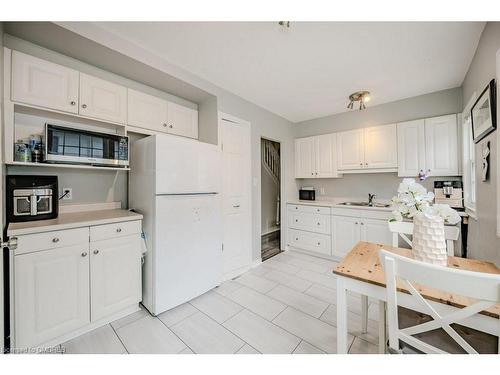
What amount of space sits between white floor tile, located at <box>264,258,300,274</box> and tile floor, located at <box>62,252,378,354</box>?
380 mm

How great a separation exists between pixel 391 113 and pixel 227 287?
3.39m

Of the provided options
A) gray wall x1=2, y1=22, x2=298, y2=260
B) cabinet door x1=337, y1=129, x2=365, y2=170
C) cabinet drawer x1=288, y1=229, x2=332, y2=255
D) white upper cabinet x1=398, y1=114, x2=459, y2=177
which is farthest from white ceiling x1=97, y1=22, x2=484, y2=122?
cabinet drawer x1=288, y1=229, x2=332, y2=255

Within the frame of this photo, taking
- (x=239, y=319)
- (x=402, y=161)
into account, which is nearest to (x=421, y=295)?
(x=239, y=319)

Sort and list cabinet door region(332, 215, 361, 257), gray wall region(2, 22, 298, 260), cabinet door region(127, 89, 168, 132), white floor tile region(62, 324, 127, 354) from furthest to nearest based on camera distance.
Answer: cabinet door region(332, 215, 361, 257) → cabinet door region(127, 89, 168, 132) → gray wall region(2, 22, 298, 260) → white floor tile region(62, 324, 127, 354)

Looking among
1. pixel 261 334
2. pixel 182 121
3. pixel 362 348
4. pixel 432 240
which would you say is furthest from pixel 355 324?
pixel 182 121

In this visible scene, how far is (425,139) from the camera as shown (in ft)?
8.67

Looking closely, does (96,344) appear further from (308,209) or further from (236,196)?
(308,209)

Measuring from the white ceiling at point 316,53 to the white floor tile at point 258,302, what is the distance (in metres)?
2.44

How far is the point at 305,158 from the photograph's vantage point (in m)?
3.74

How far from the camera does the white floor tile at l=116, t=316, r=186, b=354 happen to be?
4.69ft

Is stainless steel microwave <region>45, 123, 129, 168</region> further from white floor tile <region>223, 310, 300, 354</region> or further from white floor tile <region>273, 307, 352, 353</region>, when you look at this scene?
white floor tile <region>273, 307, 352, 353</region>

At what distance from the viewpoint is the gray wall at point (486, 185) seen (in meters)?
1.34

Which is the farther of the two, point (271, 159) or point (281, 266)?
point (271, 159)

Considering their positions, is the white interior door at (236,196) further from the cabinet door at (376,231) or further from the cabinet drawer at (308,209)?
the cabinet door at (376,231)
